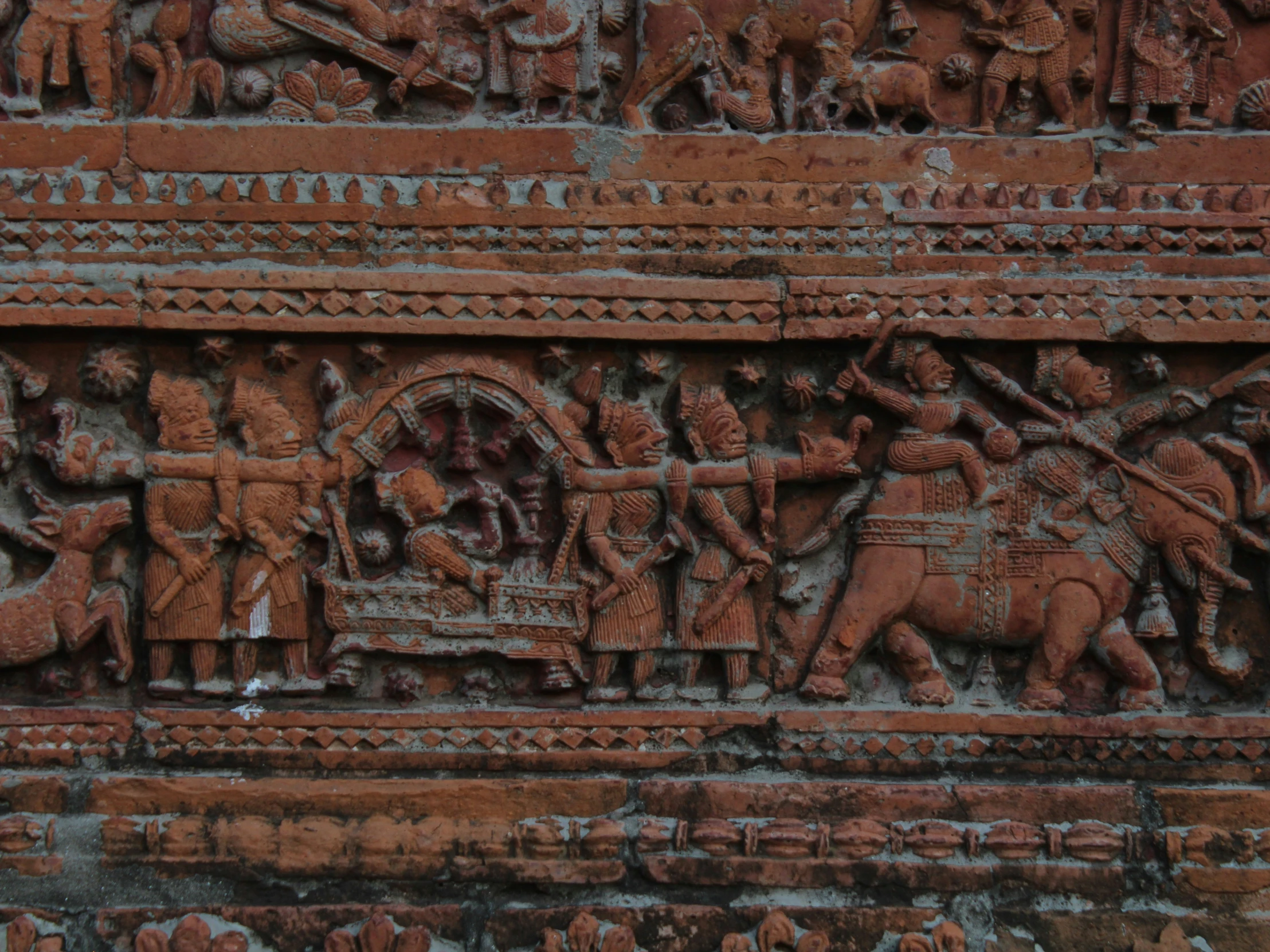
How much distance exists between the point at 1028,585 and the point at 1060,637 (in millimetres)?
223

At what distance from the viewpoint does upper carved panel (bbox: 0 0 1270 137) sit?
Answer: 4.44 m

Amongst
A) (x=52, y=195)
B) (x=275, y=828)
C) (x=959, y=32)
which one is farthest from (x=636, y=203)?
(x=275, y=828)

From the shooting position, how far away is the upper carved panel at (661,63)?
14.6ft

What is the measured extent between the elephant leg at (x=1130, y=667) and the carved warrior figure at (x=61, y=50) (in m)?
4.32

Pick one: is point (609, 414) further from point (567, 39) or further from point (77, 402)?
point (77, 402)

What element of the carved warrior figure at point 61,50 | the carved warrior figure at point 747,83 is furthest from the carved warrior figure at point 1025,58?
the carved warrior figure at point 61,50

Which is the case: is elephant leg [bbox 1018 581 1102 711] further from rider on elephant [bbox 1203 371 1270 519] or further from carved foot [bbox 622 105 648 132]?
carved foot [bbox 622 105 648 132]

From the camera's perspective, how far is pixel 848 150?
14.8 ft

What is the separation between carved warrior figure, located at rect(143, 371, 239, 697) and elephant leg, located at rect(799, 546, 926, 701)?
223 centimetres

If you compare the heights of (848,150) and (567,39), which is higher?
(567,39)

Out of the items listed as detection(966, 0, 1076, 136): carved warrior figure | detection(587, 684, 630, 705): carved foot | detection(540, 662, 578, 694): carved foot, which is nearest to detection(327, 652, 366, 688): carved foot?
detection(540, 662, 578, 694): carved foot

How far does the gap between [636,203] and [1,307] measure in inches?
93.1

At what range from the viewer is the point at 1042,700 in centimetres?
433

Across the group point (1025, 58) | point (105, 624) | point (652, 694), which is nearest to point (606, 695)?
point (652, 694)
